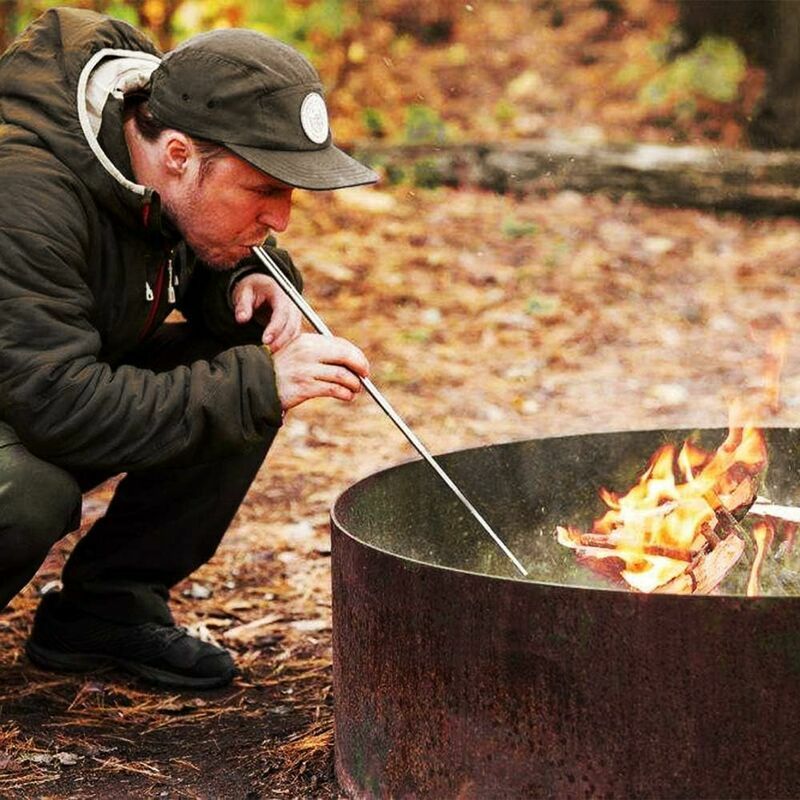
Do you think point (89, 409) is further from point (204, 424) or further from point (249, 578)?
point (249, 578)

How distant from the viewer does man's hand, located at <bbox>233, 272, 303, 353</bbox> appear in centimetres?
333

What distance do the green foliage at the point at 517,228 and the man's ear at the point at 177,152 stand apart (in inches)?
208

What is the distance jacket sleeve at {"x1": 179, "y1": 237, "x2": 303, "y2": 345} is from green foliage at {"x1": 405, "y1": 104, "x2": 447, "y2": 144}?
19.2 feet

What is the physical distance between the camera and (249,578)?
4.38 m

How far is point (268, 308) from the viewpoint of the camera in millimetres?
3521

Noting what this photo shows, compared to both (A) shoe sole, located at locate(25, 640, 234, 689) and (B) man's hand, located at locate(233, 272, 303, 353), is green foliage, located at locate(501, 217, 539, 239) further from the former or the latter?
(A) shoe sole, located at locate(25, 640, 234, 689)

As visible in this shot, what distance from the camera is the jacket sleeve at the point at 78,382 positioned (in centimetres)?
279

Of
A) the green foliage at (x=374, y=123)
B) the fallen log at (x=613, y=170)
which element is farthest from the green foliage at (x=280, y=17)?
the fallen log at (x=613, y=170)

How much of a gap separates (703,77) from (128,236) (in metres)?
7.93

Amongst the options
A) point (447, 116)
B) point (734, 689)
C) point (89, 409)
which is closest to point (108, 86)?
point (89, 409)

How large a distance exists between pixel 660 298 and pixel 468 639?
5.20 meters

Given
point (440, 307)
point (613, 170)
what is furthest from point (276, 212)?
point (613, 170)

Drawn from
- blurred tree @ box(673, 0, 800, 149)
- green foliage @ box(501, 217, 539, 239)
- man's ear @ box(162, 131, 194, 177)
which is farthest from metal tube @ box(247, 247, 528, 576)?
blurred tree @ box(673, 0, 800, 149)

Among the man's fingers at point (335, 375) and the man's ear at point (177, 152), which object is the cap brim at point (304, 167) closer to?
the man's ear at point (177, 152)
